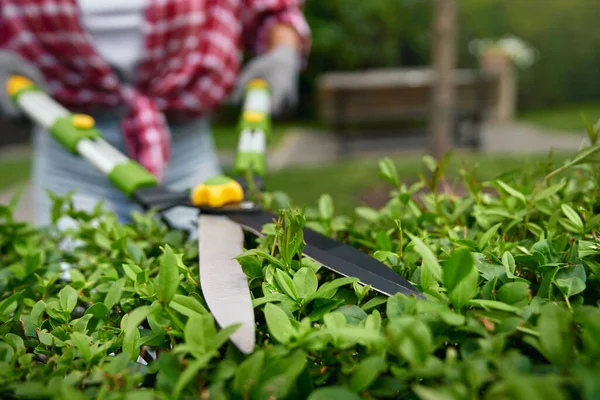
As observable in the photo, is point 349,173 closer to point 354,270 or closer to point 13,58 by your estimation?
point 13,58

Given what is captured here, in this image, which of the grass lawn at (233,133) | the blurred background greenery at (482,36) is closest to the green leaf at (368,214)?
the grass lawn at (233,133)

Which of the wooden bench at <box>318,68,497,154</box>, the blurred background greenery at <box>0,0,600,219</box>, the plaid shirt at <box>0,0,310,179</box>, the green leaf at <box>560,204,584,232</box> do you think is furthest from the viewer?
the blurred background greenery at <box>0,0,600,219</box>

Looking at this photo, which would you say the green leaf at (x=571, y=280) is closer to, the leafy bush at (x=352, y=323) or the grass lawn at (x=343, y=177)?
the leafy bush at (x=352, y=323)

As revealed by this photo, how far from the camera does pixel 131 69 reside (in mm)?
1983

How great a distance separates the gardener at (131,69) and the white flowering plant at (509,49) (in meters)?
10.5

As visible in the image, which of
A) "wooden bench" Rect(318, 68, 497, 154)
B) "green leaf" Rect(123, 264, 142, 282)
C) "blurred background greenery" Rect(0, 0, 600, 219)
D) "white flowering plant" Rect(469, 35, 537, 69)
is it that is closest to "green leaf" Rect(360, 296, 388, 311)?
"green leaf" Rect(123, 264, 142, 282)

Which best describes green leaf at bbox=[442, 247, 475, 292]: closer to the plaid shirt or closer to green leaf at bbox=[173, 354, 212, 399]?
green leaf at bbox=[173, 354, 212, 399]

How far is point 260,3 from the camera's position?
2.17 metres

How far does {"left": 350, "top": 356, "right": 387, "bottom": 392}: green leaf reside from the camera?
1.74 ft

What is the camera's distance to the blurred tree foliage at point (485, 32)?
38.7ft

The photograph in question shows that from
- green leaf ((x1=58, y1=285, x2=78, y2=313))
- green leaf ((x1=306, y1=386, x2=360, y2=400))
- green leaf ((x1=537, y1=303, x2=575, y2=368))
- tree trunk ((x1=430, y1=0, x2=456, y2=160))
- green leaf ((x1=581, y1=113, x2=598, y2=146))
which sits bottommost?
tree trunk ((x1=430, y1=0, x2=456, y2=160))

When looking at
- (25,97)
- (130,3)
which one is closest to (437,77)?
(130,3)

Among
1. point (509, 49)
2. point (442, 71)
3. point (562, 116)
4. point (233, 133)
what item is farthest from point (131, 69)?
point (562, 116)

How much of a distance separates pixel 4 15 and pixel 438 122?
369cm
